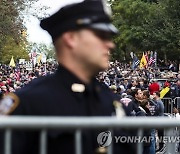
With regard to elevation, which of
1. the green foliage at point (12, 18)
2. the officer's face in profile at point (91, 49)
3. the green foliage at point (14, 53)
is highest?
the officer's face in profile at point (91, 49)

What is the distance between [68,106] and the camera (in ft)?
9.95

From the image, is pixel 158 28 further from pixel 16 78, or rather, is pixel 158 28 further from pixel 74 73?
pixel 74 73

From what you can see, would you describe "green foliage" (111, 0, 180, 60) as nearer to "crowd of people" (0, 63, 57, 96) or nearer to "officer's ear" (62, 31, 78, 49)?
"crowd of people" (0, 63, 57, 96)

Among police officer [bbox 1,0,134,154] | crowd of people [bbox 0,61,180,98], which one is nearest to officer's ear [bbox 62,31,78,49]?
police officer [bbox 1,0,134,154]

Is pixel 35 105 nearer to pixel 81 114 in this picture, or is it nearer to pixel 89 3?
pixel 81 114

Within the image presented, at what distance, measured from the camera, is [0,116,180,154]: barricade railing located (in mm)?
2580

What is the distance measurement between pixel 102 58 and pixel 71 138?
0.45 m

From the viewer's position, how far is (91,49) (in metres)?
3.06

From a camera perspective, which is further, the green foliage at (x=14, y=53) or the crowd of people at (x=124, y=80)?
the green foliage at (x=14, y=53)

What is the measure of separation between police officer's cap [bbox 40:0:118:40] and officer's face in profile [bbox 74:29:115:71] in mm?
36

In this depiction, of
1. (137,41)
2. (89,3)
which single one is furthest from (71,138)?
(137,41)

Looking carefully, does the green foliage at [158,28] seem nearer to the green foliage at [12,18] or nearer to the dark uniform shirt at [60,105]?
the green foliage at [12,18]

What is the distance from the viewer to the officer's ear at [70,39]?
308cm

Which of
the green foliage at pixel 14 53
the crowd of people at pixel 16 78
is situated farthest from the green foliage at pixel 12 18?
the green foliage at pixel 14 53
